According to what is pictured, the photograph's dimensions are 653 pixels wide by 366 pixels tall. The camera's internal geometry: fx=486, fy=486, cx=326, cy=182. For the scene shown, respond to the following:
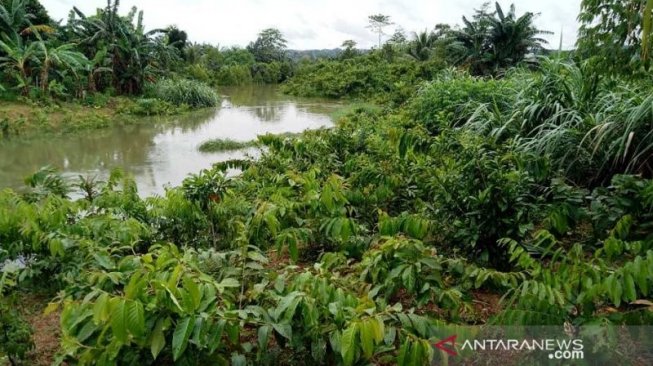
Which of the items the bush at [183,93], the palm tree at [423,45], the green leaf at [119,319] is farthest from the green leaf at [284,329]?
the palm tree at [423,45]

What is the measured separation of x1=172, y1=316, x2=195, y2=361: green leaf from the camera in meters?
1.62

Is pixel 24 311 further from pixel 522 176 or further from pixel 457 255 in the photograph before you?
pixel 522 176

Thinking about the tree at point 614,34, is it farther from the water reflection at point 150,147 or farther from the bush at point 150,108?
the bush at point 150,108

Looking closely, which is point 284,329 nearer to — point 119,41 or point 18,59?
point 18,59

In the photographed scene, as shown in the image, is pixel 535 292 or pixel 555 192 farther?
pixel 555 192

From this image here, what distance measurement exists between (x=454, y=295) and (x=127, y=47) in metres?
19.3

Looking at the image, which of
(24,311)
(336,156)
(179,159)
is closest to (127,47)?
(179,159)

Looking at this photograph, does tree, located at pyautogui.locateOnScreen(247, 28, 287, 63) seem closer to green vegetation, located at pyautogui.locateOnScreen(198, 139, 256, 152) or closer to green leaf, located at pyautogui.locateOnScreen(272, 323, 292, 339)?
green vegetation, located at pyautogui.locateOnScreen(198, 139, 256, 152)

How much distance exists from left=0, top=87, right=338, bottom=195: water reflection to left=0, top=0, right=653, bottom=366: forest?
7.49 ft

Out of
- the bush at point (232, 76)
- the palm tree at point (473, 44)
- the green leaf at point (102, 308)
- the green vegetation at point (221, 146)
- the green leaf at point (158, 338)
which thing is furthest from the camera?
the bush at point (232, 76)

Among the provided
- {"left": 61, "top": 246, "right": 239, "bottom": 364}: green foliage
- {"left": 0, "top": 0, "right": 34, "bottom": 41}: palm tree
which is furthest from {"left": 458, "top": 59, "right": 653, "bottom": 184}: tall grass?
{"left": 0, "top": 0, "right": 34, "bottom": 41}: palm tree

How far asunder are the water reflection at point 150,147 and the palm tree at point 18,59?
359 cm

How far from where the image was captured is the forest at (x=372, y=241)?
1.72 m

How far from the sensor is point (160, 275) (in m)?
1.73
